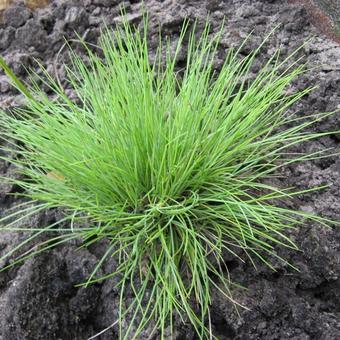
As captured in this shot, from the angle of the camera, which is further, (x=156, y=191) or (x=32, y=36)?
(x=32, y=36)

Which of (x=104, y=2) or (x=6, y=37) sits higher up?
(x=104, y=2)

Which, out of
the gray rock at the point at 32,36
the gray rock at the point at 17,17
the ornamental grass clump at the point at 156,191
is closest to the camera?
the ornamental grass clump at the point at 156,191

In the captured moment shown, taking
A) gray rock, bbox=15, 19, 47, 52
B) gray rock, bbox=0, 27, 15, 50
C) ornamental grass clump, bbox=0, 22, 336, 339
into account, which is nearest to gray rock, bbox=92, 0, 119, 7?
gray rock, bbox=15, 19, 47, 52

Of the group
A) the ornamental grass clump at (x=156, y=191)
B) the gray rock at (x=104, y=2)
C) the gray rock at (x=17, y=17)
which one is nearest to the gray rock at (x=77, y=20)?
the gray rock at (x=104, y=2)

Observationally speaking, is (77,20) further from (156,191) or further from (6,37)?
(156,191)

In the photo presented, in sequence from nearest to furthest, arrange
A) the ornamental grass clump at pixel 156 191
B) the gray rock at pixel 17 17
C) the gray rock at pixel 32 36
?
the ornamental grass clump at pixel 156 191 < the gray rock at pixel 32 36 < the gray rock at pixel 17 17

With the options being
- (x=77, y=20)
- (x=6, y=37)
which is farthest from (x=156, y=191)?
(x=6, y=37)

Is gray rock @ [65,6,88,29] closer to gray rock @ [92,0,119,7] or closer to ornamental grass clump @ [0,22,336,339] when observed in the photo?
gray rock @ [92,0,119,7]

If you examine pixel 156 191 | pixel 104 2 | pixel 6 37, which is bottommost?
pixel 6 37

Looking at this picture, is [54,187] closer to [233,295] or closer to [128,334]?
[128,334]

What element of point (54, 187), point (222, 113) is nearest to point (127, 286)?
point (54, 187)

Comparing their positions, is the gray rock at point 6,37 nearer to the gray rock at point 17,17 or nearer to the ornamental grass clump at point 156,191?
the gray rock at point 17,17
